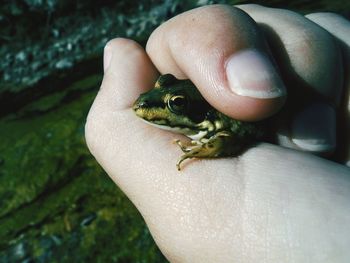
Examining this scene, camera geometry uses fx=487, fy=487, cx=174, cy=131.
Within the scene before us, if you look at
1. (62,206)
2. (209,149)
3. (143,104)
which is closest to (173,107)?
Result: (143,104)

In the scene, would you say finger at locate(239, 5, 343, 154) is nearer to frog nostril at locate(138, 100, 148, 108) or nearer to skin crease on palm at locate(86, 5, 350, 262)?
skin crease on palm at locate(86, 5, 350, 262)

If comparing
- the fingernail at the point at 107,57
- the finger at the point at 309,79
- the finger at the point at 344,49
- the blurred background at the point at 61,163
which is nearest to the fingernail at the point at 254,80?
the finger at the point at 309,79

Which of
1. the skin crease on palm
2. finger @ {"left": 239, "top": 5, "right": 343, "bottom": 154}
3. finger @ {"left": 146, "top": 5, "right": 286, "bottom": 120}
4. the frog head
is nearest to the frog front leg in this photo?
the skin crease on palm

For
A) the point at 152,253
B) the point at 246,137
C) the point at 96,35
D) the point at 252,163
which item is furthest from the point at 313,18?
the point at 96,35

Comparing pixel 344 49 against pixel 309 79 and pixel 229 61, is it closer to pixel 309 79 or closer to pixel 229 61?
pixel 309 79

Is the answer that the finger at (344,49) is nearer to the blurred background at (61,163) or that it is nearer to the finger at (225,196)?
the finger at (225,196)

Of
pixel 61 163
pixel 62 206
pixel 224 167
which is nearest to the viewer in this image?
pixel 224 167
